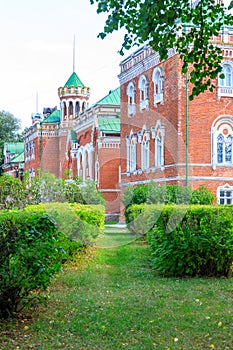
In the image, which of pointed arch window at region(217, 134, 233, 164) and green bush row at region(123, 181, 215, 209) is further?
pointed arch window at region(217, 134, 233, 164)

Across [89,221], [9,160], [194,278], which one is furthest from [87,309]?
[9,160]

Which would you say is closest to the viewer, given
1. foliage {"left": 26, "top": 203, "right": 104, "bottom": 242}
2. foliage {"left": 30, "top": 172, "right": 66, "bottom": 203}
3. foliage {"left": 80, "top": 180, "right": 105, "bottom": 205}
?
foliage {"left": 26, "top": 203, "right": 104, "bottom": 242}

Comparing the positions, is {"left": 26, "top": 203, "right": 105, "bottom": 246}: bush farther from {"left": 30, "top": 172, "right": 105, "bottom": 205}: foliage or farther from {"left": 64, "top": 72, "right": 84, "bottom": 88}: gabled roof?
{"left": 64, "top": 72, "right": 84, "bottom": 88}: gabled roof

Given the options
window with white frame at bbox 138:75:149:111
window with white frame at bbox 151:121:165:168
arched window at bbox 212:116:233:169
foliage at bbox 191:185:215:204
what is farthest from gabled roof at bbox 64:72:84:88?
foliage at bbox 191:185:215:204

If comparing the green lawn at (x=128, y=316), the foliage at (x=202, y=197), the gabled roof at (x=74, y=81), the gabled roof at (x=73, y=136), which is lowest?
the green lawn at (x=128, y=316)

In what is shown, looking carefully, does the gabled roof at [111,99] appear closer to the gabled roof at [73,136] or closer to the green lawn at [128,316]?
the gabled roof at [73,136]

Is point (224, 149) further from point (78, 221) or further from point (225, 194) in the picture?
point (78, 221)

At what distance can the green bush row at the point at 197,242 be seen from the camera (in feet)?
31.9

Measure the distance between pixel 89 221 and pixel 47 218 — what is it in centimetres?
613

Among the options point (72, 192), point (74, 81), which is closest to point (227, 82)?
point (72, 192)

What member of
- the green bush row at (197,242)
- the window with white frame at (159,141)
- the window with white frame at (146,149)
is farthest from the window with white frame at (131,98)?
the green bush row at (197,242)

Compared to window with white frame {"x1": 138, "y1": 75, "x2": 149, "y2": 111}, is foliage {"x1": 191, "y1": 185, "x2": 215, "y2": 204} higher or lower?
lower

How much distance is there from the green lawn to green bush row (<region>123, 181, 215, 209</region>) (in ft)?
33.2

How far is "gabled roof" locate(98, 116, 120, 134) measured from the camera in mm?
35875
